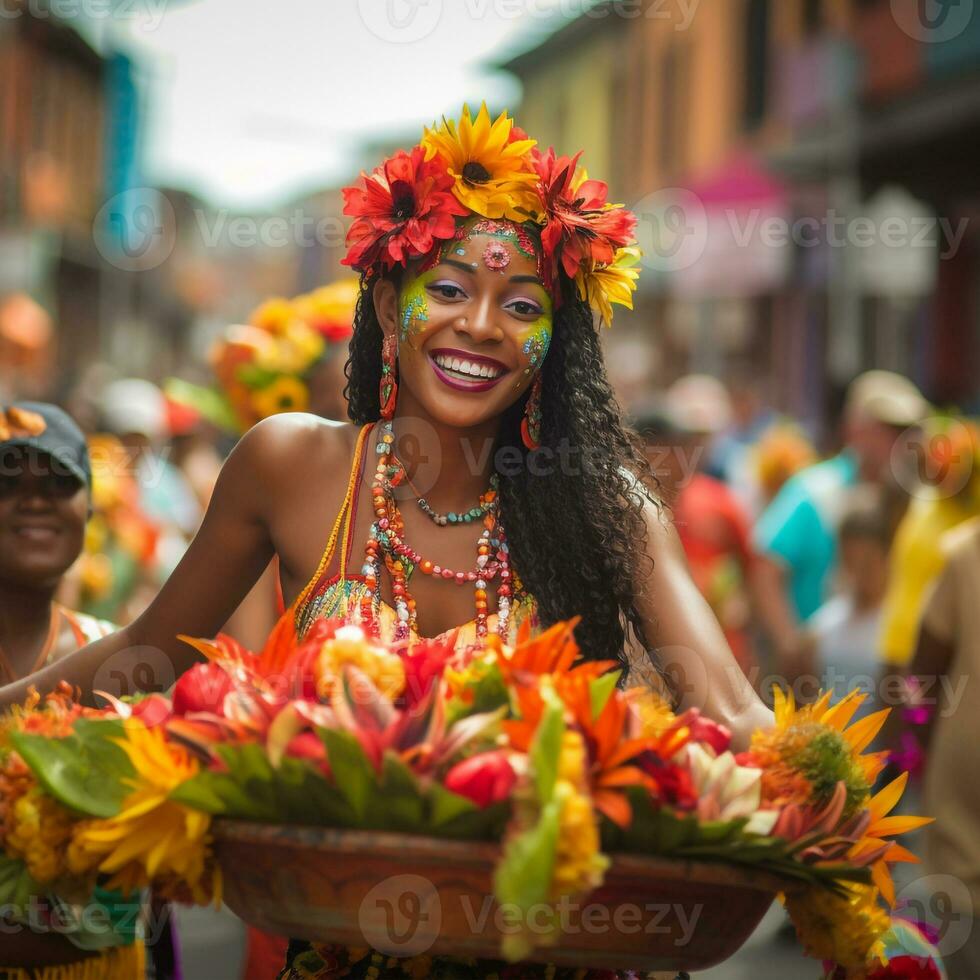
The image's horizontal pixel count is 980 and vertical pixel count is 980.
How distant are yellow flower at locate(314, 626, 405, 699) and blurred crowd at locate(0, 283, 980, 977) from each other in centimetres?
105

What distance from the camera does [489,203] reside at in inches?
124

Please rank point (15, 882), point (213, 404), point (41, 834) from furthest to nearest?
point (213, 404) < point (15, 882) < point (41, 834)

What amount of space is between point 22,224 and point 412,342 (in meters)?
35.1

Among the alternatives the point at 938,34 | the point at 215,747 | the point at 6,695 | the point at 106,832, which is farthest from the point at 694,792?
the point at 938,34

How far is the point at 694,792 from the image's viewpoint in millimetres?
2330

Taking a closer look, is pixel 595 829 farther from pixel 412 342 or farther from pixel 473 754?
pixel 412 342

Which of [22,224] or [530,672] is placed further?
[22,224]
